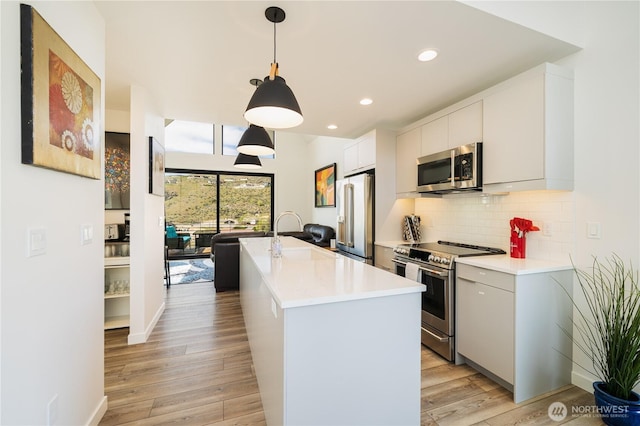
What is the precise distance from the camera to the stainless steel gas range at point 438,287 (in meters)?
2.52

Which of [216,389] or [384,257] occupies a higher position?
[384,257]

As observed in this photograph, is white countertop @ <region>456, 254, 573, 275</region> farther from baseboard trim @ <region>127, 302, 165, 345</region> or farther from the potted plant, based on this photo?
baseboard trim @ <region>127, 302, 165, 345</region>

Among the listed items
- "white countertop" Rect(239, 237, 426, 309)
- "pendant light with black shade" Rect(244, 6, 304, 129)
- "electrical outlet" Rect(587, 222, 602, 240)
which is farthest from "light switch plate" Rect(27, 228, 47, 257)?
"electrical outlet" Rect(587, 222, 602, 240)

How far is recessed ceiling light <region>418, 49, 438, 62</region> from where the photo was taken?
2131mm

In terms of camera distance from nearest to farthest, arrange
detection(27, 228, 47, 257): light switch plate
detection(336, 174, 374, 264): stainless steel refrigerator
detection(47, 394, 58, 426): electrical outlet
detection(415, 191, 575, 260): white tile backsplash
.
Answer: detection(27, 228, 47, 257): light switch plate → detection(47, 394, 58, 426): electrical outlet → detection(415, 191, 575, 260): white tile backsplash → detection(336, 174, 374, 264): stainless steel refrigerator

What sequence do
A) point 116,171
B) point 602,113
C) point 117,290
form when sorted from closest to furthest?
point 602,113 < point 117,290 < point 116,171

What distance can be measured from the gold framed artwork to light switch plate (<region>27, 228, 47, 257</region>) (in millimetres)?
275

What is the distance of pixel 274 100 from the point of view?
1.64 meters

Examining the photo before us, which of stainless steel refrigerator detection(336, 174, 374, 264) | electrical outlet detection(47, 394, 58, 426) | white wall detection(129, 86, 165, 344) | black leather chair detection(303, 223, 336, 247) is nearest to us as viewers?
electrical outlet detection(47, 394, 58, 426)

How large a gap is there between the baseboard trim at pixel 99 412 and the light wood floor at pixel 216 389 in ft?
0.13

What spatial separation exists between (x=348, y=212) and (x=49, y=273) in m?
3.41
